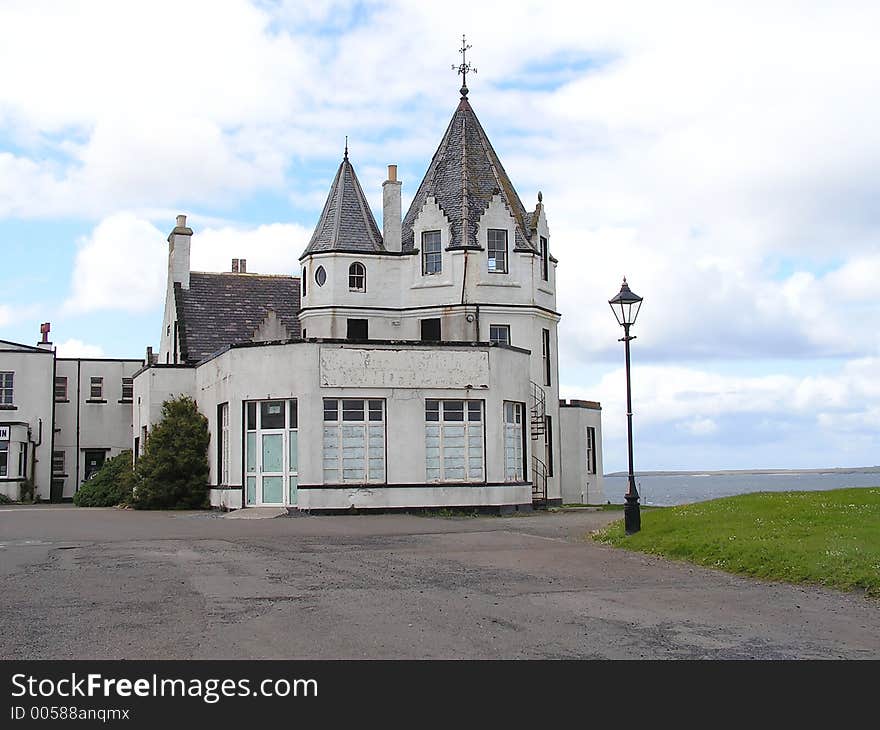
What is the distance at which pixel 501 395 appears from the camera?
30969 mm

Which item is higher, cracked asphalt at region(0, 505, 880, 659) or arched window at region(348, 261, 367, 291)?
arched window at region(348, 261, 367, 291)

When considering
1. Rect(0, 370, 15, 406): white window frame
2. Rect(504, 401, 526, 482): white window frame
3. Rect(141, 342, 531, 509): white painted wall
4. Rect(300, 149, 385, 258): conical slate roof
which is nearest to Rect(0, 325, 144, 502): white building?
Rect(0, 370, 15, 406): white window frame

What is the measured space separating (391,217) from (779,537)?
23.9 metres

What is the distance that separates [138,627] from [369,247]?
2790 cm

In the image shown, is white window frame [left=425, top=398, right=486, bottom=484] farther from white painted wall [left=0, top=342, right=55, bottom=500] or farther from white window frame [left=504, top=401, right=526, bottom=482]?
white painted wall [left=0, top=342, right=55, bottom=500]

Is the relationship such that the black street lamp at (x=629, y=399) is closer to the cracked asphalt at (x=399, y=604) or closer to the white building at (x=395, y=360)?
the cracked asphalt at (x=399, y=604)

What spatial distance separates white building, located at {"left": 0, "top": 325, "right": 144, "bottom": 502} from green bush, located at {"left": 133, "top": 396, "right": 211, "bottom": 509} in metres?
19.5

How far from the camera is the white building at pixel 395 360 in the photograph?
1170 inches

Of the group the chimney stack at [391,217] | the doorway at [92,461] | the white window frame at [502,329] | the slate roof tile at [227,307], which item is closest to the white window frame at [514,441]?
the white window frame at [502,329]

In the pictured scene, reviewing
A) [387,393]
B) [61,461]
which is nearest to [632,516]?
[387,393]

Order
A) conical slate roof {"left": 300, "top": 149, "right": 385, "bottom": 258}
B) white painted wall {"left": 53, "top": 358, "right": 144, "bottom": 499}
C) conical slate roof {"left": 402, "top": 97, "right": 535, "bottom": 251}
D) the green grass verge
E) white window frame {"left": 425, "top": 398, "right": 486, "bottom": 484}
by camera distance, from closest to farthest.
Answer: the green grass verge → white window frame {"left": 425, "top": 398, "right": 486, "bottom": 484} → conical slate roof {"left": 402, "top": 97, "right": 535, "bottom": 251} → conical slate roof {"left": 300, "top": 149, "right": 385, "bottom": 258} → white painted wall {"left": 53, "top": 358, "right": 144, "bottom": 499}

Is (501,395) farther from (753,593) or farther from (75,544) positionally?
(753,593)

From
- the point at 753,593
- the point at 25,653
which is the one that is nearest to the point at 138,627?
the point at 25,653

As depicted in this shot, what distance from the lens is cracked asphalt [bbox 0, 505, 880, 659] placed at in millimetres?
9555
